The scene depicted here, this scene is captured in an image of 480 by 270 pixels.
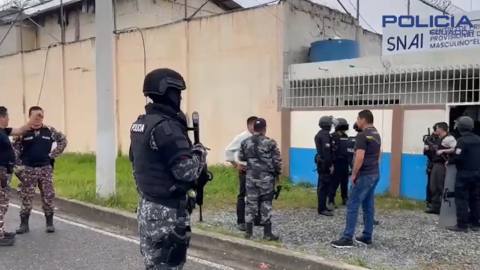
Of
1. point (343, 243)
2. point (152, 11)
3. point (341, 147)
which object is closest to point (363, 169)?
point (343, 243)

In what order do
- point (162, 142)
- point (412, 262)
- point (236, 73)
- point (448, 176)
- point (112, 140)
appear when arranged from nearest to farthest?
point (162, 142)
point (412, 262)
point (448, 176)
point (112, 140)
point (236, 73)

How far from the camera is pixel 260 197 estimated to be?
239 inches

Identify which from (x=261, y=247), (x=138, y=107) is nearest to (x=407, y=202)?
(x=261, y=247)

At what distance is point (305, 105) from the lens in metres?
11.0

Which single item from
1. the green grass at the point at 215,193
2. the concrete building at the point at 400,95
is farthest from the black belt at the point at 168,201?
the concrete building at the point at 400,95

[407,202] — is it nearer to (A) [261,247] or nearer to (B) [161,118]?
(A) [261,247]

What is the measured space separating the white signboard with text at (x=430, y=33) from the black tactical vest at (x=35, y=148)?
21.2 ft

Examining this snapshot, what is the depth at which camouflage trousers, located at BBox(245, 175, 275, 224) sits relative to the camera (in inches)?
237

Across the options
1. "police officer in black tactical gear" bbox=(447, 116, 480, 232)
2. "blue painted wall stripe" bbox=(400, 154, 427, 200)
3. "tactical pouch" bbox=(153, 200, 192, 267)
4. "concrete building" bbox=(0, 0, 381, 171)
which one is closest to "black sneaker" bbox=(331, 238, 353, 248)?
"police officer in black tactical gear" bbox=(447, 116, 480, 232)

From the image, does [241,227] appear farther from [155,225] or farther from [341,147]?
[155,225]

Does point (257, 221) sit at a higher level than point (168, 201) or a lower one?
lower

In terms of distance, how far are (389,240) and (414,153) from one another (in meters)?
3.31

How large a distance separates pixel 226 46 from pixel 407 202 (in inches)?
231

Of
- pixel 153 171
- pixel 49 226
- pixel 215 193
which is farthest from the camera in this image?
pixel 215 193
